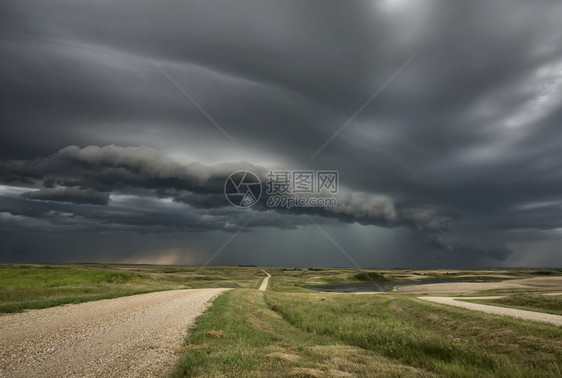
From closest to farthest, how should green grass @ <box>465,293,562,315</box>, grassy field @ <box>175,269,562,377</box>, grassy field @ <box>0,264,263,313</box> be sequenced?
grassy field @ <box>175,269,562,377</box> < grassy field @ <box>0,264,263,313</box> < green grass @ <box>465,293,562,315</box>

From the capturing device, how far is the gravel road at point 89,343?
355 inches

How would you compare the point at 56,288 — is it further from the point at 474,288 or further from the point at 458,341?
the point at 474,288

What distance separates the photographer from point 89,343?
1184 centimetres

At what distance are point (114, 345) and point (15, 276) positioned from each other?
142 feet

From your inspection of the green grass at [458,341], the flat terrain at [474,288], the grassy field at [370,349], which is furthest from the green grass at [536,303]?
the flat terrain at [474,288]

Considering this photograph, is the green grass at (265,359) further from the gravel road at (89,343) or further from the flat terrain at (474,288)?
the flat terrain at (474,288)

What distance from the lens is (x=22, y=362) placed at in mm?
9414

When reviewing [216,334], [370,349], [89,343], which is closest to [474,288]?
[370,349]

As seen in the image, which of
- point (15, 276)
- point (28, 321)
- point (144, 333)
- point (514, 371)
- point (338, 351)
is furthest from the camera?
point (15, 276)

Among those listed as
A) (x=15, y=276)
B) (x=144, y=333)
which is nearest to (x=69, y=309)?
(x=144, y=333)

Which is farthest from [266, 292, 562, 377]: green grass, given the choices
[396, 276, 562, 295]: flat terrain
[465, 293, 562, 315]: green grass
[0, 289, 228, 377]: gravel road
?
[396, 276, 562, 295]: flat terrain

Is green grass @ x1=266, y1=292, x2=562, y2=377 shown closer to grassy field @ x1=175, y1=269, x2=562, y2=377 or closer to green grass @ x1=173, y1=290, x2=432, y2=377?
grassy field @ x1=175, y1=269, x2=562, y2=377

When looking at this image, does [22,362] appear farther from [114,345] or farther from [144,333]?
[144,333]

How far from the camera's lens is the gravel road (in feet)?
29.6
